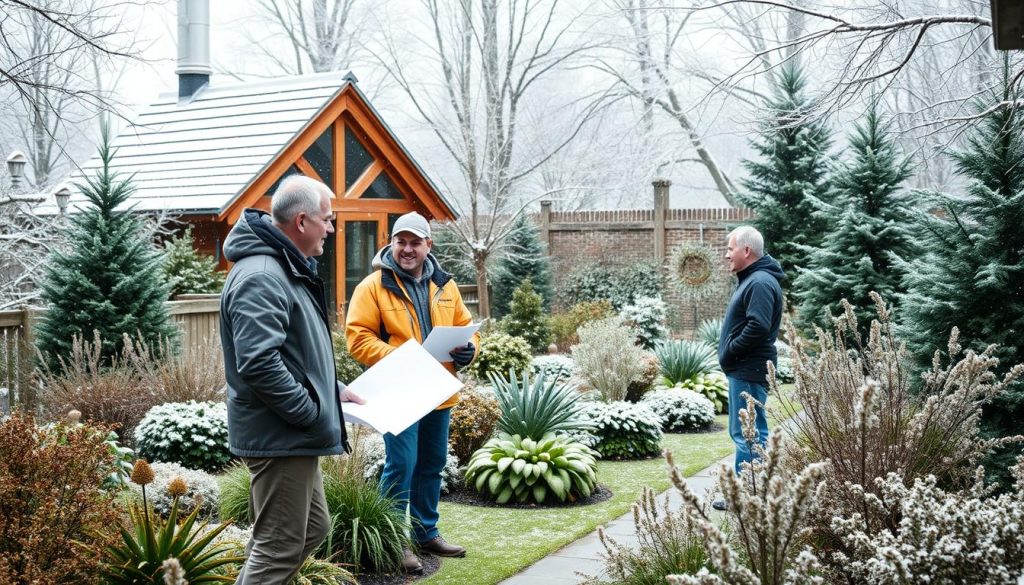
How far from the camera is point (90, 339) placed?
995 centimetres

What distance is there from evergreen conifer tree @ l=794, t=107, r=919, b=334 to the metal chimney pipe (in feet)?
36.3

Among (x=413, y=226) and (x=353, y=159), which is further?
(x=353, y=159)

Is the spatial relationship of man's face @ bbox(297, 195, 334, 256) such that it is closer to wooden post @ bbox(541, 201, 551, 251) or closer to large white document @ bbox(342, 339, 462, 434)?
large white document @ bbox(342, 339, 462, 434)

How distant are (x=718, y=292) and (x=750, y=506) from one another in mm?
16624

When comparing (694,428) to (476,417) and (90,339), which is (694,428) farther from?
(90,339)

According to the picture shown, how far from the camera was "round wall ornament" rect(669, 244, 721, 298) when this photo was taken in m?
19.0

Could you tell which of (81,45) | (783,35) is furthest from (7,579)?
(783,35)

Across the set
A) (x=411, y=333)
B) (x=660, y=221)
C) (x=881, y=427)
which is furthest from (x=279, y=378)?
(x=660, y=221)

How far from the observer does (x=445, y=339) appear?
18.4 ft

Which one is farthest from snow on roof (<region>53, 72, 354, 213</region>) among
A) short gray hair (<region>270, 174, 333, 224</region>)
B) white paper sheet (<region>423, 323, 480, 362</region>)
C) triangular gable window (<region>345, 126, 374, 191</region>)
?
short gray hair (<region>270, 174, 333, 224</region>)

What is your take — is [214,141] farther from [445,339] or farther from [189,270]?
[445,339]

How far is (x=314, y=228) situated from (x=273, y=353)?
610 millimetres

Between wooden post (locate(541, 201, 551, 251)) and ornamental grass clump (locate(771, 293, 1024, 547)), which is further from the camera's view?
wooden post (locate(541, 201, 551, 251))

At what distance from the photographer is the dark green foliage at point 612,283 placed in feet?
67.5
